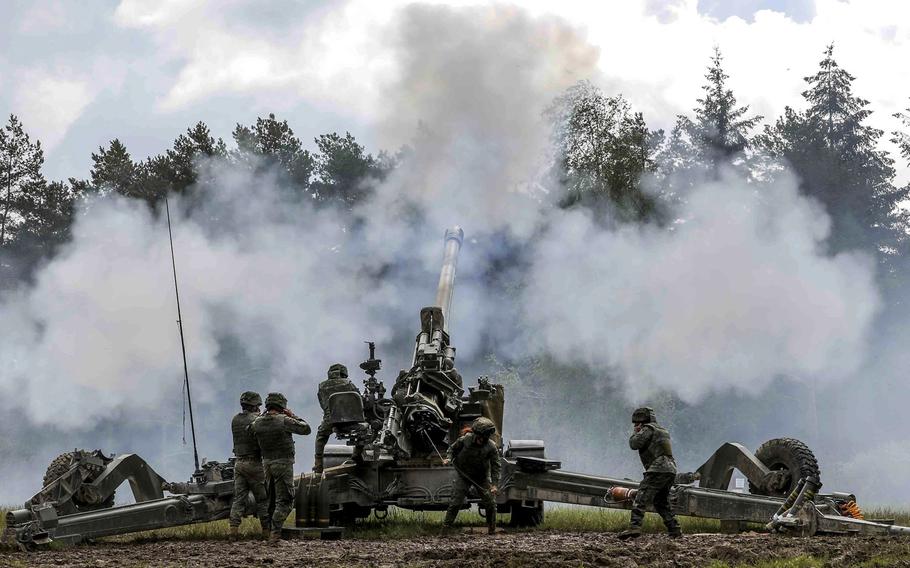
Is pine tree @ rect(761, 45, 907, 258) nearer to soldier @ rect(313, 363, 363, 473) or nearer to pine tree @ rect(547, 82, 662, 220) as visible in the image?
pine tree @ rect(547, 82, 662, 220)

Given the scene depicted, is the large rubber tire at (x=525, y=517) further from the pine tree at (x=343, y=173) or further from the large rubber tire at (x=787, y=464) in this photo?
the pine tree at (x=343, y=173)

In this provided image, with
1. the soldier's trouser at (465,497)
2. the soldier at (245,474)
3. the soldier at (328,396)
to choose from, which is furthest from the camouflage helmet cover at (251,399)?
the soldier's trouser at (465,497)

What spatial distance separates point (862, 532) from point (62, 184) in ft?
106

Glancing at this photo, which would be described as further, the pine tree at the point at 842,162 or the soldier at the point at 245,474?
the pine tree at the point at 842,162

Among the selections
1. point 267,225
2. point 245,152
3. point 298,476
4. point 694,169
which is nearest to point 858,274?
point 694,169

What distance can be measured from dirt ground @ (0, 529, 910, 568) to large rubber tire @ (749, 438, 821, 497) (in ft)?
4.54

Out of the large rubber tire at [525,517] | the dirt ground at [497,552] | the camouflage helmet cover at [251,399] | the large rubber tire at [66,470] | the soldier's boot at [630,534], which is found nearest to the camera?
the dirt ground at [497,552]

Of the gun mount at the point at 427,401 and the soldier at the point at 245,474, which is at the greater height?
the gun mount at the point at 427,401

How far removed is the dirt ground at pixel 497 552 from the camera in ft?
31.2

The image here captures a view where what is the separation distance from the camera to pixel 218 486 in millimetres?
13562

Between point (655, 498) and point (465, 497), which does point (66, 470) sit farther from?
point (655, 498)

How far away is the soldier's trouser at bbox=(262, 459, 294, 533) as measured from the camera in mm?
12852

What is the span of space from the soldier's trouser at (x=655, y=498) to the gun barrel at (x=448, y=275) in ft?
16.9

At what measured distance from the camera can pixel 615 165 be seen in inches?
1319
